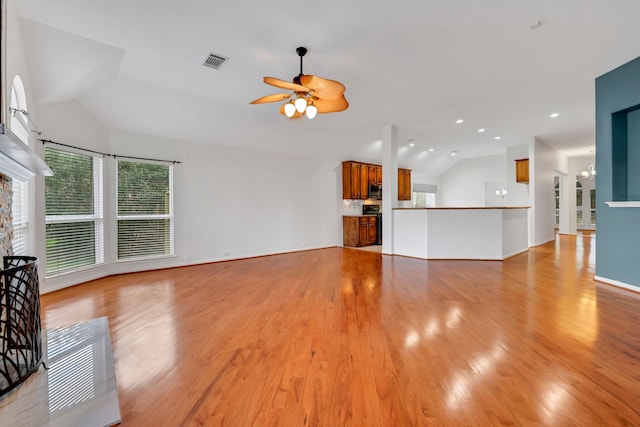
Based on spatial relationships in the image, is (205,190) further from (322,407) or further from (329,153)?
(322,407)

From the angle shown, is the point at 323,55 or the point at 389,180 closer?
the point at 323,55

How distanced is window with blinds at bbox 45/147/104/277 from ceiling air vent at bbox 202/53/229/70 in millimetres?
2484

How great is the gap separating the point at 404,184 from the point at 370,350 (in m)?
8.63

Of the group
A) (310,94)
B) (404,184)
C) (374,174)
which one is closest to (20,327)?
(310,94)

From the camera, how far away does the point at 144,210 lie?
5141mm

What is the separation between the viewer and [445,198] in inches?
461

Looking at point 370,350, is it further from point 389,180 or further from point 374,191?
point 374,191

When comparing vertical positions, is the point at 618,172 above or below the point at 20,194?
above

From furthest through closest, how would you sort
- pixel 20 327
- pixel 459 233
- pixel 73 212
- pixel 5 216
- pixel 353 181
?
pixel 353 181 → pixel 459 233 → pixel 73 212 → pixel 5 216 → pixel 20 327

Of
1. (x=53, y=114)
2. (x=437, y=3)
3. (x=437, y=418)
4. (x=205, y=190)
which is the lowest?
(x=437, y=418)

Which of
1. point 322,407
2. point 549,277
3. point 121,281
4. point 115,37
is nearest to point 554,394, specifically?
point 322,407

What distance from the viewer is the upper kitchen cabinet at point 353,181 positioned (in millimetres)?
8344

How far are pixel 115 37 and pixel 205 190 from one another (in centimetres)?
311

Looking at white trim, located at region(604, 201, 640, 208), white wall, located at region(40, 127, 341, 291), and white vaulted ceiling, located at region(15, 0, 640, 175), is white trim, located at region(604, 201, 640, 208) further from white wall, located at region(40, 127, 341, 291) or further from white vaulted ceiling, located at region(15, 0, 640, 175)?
white wall, located at region(40, 127, 341, 291)
